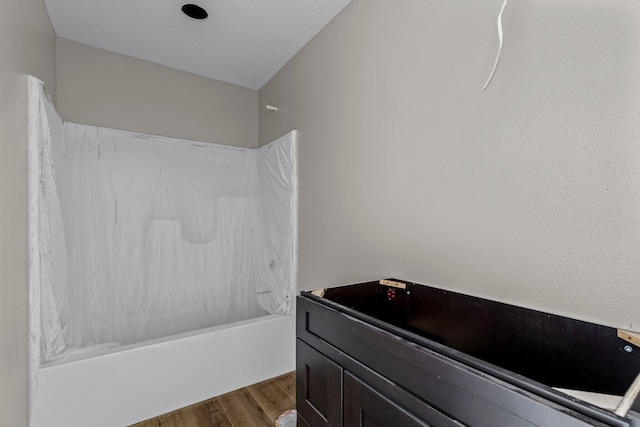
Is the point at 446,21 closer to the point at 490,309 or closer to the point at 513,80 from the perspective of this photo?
the point at 513,80

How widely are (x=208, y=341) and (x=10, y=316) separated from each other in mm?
1080

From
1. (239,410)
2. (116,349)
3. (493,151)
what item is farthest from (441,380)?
(116,349)

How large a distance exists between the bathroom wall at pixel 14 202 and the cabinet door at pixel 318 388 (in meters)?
1.22

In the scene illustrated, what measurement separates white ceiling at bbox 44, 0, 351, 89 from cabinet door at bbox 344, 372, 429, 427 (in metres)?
2.12

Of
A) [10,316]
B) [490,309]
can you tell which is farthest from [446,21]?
[10,316]

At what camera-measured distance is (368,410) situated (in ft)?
2.67

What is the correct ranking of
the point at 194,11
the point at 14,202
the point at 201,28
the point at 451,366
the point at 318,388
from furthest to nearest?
the point at 201,28, the point at 194,11, the point at 14,202, the point at 318,388, the point at 451,366

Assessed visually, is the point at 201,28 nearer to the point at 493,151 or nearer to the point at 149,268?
the point at 149,268

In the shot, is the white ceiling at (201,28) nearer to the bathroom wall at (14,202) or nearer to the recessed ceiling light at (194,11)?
the recessed ceiling light at (194,11)

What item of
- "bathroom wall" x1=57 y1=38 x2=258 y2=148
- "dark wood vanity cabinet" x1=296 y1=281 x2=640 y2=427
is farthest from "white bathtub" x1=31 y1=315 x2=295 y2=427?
"bathroom wall" x1=57 y1=38 x2=258 y2=148

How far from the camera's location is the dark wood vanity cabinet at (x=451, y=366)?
0.55 meters

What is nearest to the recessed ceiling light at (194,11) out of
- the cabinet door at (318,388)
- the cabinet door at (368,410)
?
the cabinet door at (318,388)

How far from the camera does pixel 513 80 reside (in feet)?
3.35

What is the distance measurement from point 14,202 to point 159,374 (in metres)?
1.32
